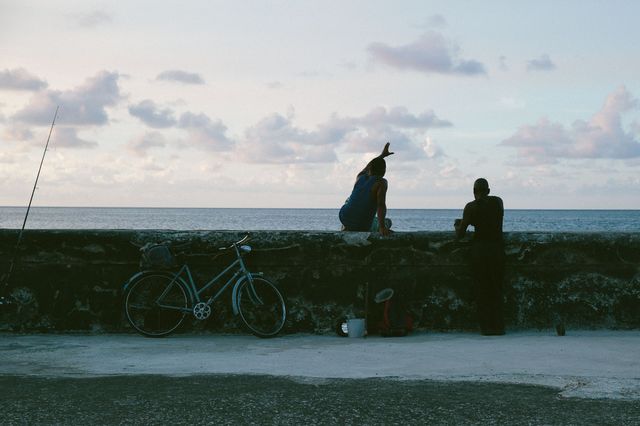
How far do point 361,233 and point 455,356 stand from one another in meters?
1.98

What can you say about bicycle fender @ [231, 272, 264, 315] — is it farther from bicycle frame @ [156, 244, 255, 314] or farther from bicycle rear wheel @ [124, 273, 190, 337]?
bicycle rear wheel @ [124, 273, 190, 337]

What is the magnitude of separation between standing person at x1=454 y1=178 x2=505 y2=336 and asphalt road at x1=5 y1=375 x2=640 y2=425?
2.58 meters

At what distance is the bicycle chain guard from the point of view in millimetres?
7652

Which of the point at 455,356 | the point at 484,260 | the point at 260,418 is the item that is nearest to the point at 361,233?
the point at 484,260

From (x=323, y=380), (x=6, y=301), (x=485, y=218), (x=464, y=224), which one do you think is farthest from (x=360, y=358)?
(x=6, y=301)

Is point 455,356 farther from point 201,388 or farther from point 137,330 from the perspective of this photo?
point 137,330

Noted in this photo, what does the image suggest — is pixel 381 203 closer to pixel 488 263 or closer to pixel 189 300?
pixel 488 263

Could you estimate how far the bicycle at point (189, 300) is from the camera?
7660 millimetres

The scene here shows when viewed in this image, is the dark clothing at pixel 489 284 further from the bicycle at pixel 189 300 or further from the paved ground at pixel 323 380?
the bicycle at pixel 189 300

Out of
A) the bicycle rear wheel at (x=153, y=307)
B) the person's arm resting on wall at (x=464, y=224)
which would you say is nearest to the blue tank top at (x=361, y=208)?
the person's arm resting on wall at (x=464, y=224)

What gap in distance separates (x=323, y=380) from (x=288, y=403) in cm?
72

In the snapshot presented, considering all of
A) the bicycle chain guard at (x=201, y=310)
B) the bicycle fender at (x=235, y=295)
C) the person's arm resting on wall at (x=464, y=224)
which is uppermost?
the person's arm resting on wall at (x=464, y=224)

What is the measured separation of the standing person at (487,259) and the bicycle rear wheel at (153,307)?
272 cm

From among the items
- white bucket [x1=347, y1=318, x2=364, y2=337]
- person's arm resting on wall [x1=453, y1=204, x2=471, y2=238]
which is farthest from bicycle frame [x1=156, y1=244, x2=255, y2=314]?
person's arm resting on wall [x1=453, y1=204, x2=471, y2=238]
